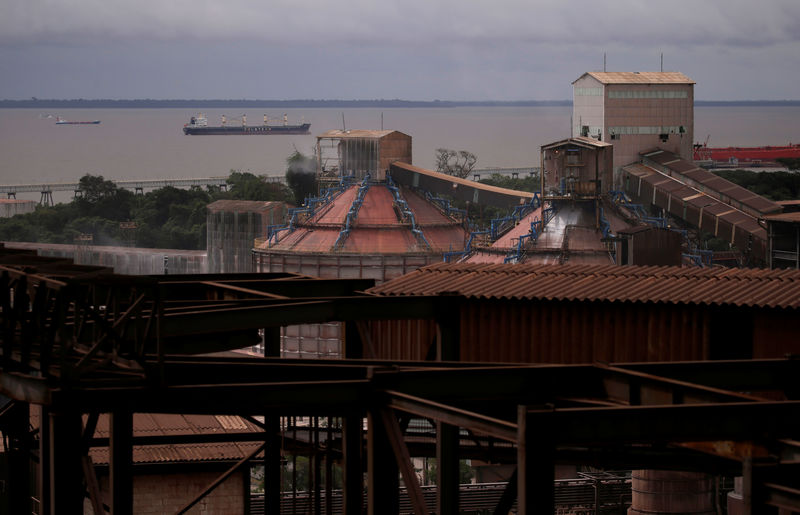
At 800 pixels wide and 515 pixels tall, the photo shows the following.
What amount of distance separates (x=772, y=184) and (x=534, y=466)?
366 ft

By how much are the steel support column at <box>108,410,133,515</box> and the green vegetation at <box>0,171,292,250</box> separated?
125 meters

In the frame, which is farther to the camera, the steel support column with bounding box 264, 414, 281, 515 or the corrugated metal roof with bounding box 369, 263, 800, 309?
the corrugated metal roof with bounding box 369, 263, 800, 309

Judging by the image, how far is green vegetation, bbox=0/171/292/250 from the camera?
14800 centimetres

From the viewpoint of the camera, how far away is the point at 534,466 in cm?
1498

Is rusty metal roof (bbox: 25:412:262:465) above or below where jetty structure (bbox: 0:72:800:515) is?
below

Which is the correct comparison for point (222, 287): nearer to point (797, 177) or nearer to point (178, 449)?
point (178, 449)

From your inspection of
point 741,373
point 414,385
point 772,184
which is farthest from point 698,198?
point 414,385

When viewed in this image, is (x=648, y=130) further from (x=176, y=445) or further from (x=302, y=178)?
(x=176, y=445)

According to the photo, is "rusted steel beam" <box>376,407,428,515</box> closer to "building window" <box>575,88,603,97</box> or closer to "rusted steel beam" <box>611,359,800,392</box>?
"rusted steel beam" <box>611,359,800,392</box>

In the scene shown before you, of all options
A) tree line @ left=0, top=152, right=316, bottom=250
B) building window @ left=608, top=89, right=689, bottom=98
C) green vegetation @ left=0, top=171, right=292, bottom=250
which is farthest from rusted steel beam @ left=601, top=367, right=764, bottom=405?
green vegetation @ left=0, top=171, right=292, bottom=250

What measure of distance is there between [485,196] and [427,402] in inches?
2800

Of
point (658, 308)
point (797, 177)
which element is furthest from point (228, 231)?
point (658, 308)

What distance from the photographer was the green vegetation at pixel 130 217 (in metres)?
148

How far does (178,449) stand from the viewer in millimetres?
33375
